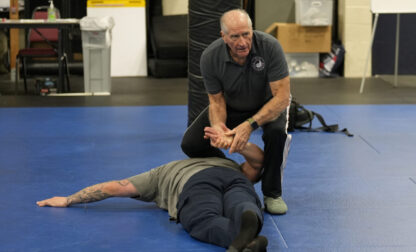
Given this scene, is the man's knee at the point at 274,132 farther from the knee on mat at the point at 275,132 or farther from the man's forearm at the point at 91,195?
the man's forearm at the point at 91,195

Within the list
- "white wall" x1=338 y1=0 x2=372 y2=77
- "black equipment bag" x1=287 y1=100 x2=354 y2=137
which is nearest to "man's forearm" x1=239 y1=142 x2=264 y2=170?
"black equipment bag" x1=287 y1=100 x2=354 y2=137

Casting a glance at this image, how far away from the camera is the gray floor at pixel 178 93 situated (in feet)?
28.1

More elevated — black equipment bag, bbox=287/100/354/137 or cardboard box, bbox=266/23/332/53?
cardboard box, bbox=266/23/332/53

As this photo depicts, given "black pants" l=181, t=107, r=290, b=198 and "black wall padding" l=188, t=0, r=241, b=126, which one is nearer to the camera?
"black pants" l=181, t=107, r=290, b=198

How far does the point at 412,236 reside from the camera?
3.60 meters

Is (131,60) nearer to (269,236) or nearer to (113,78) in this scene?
(113,78)

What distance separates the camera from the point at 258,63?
4.00 metres

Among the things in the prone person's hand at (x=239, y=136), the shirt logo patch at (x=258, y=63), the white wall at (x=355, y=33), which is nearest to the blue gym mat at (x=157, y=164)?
the prone person's hand at (x=239, y=136)

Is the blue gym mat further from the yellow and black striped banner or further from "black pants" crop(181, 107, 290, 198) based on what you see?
the yellow and black striped banner

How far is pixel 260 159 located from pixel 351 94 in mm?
5295

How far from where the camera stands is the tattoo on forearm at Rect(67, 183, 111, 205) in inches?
161

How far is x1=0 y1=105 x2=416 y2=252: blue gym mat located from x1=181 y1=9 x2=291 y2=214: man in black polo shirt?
280 mm

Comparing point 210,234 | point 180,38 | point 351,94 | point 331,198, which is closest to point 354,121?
point 351,94

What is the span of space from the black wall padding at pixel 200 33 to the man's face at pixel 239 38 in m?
1.95
